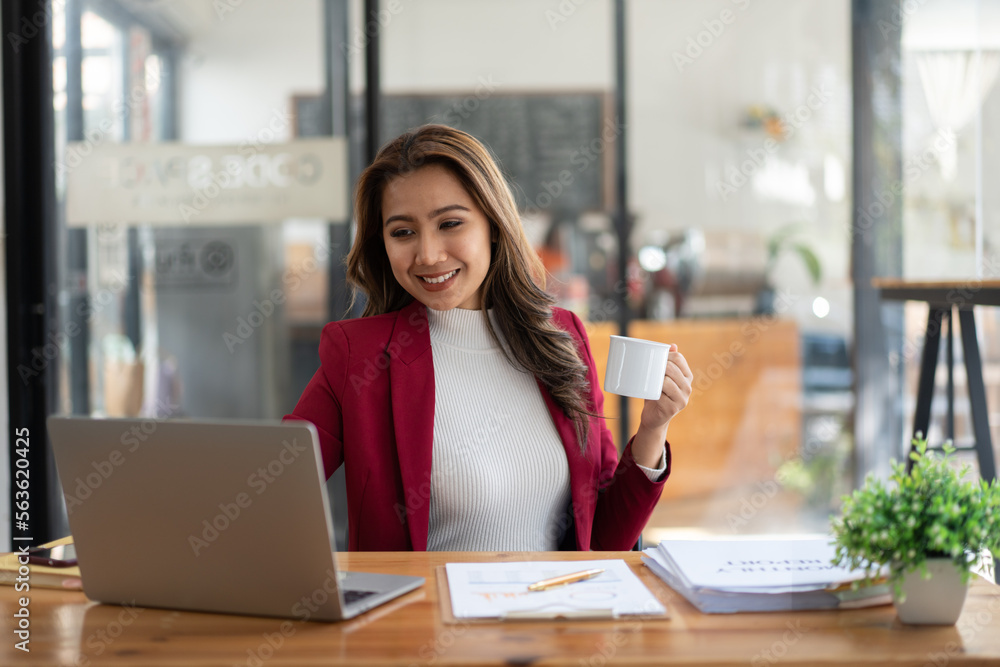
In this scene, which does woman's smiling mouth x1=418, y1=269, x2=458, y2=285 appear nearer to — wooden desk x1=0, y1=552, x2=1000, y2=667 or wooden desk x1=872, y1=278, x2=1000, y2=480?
wooden desk x1=0, y1=552, x2=1000, y2=667

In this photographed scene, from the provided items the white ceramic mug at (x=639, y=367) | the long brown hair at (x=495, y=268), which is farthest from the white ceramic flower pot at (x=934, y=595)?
the long brown hair at (x=495, y=268)

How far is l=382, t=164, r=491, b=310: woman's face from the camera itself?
155 cm

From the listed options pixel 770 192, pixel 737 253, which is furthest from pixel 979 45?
pixel 737 253

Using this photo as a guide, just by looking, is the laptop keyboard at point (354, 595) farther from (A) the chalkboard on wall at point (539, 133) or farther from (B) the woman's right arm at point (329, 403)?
(A) the chalkboard on wall at point (539, 133)

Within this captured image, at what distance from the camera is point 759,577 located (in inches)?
41.5

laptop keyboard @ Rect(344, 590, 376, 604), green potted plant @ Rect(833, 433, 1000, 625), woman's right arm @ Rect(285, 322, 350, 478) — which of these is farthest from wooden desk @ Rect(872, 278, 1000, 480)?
laptop keyboard @ Rect(344, 590, 376, 604)

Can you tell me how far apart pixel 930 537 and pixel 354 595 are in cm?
63

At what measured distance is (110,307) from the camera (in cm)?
317

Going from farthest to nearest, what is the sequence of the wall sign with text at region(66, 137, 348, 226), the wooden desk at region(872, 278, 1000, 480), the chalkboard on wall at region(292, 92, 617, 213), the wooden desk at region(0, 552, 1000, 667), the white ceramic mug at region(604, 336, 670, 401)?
the chalkboard on wall at region(292, 92, 617, 213) < the wall sign with text at region(66, 137, 348, 226) < the wooden desk at region(872, 278, 1000, 480) < the white ceramic mug at region(604, 336, 670, 401) < the wooden desk at region(0, 552, 1000, 667)

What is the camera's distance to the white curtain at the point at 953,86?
2865 mm

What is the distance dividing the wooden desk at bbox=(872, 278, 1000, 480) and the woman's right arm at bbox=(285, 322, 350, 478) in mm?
1152

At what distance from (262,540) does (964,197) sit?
2.87m

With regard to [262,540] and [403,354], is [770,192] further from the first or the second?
[262,540]

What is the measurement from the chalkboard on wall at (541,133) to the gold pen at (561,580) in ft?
7.84
